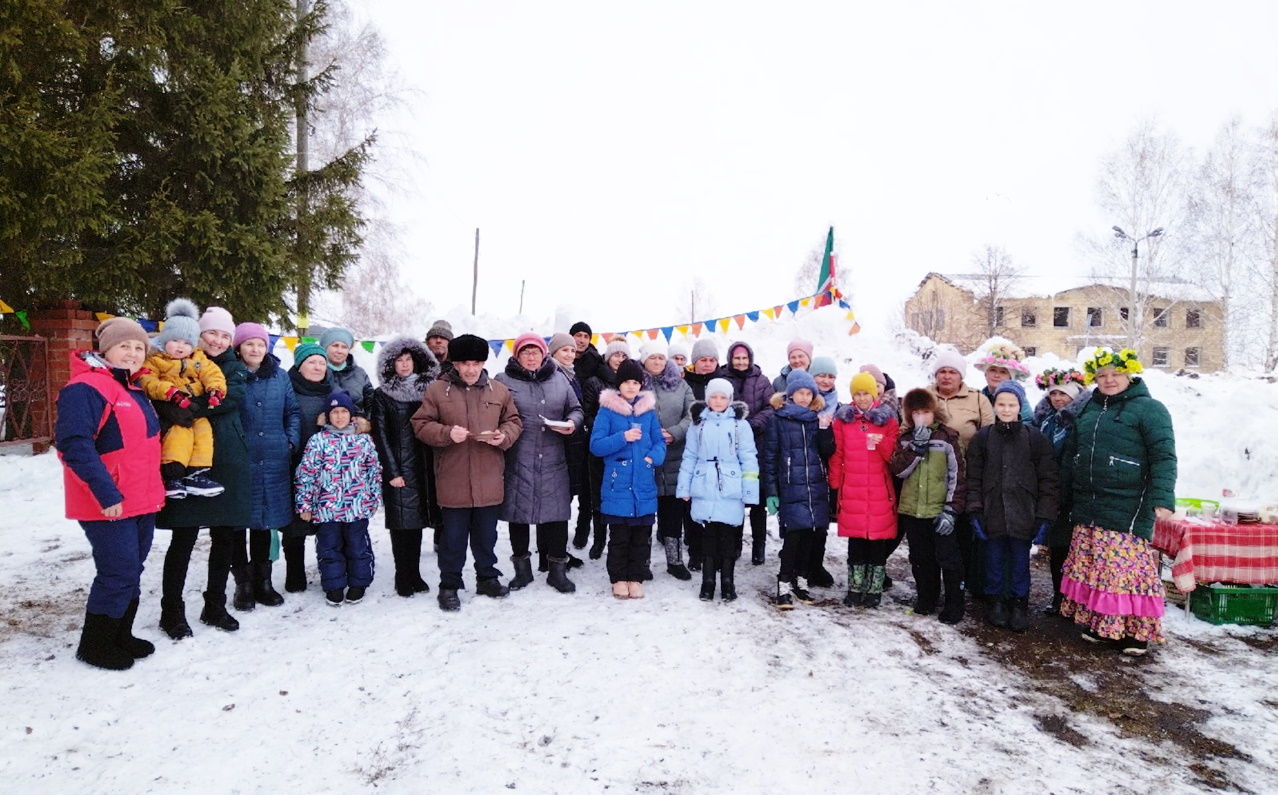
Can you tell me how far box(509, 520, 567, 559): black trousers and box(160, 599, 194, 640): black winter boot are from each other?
213 centimetres

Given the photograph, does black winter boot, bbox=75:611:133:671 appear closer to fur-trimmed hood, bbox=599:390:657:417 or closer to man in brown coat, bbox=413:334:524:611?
man in brown coat, bbox=413:334:524:611

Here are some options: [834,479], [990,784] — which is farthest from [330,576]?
[990,784]

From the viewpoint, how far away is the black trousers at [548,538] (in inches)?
205

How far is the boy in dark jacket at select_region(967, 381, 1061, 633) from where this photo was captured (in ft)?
15.0

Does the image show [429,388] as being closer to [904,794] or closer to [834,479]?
[834,479]

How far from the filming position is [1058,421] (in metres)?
5.18

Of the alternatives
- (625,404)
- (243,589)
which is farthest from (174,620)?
(625,404)

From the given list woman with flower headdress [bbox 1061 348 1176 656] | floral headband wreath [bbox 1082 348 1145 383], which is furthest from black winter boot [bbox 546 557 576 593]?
floral headband wreath [bbox 1082 348 1145 383]

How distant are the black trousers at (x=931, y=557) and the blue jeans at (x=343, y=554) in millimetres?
3885

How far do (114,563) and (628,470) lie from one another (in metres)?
3.10

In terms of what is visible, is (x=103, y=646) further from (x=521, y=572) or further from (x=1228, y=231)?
(x=1228, y=231)

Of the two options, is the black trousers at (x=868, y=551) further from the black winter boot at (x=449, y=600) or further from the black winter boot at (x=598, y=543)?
the black winter boot at (x=449, y=600)

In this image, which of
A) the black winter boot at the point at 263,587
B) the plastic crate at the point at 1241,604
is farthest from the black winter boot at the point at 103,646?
A: the plastic crate at the point at 1241,604

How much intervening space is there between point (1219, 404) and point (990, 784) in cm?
1130
